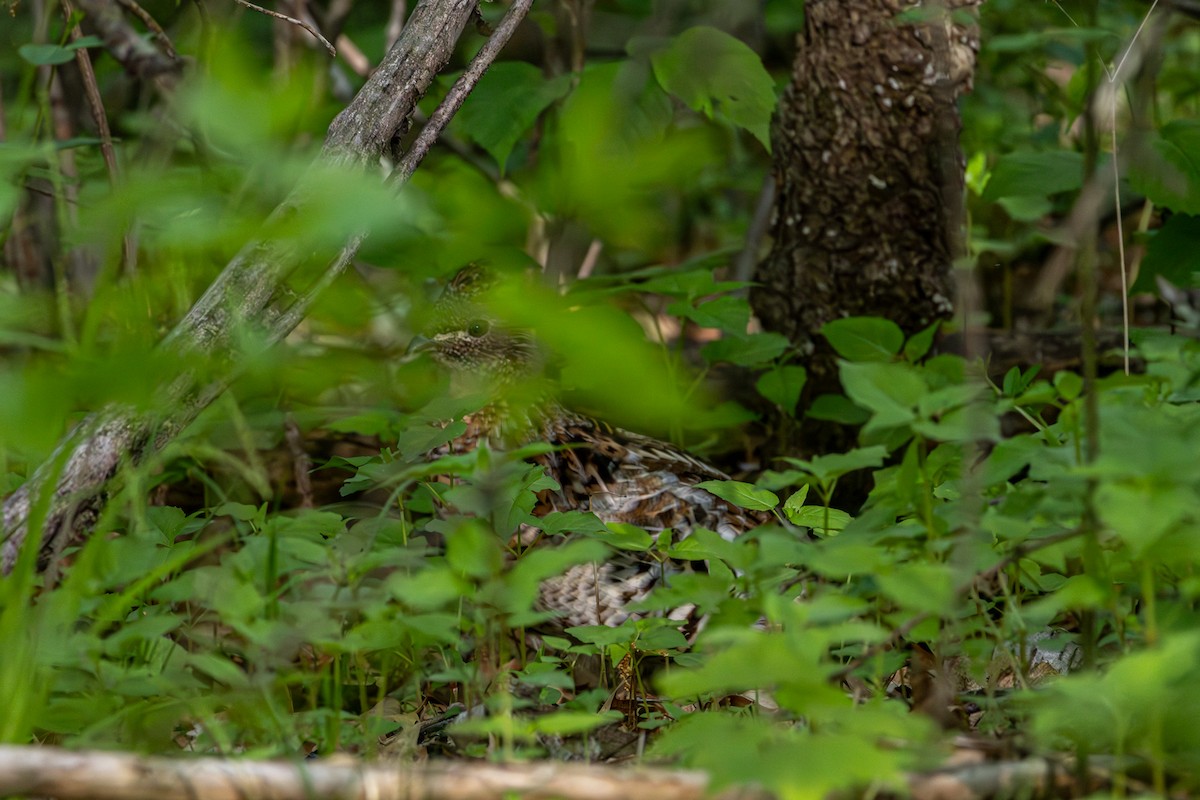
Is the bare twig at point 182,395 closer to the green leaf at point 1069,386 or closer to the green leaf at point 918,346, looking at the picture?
the green leaf at point 1069,386

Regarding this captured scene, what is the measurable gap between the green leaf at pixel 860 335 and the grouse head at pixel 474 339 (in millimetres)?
1018

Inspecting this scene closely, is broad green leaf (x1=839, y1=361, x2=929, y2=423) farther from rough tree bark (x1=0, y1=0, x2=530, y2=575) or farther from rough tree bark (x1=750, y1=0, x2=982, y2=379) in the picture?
rough tree bark (x1=750, y1=0, x2=982, y2=379)

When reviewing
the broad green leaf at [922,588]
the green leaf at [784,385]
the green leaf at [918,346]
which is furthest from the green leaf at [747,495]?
the green leaf at [784,385]

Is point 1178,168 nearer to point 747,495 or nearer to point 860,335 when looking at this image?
point 860,335

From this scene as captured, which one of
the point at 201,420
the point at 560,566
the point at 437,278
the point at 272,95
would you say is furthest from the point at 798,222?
the point at 272,95

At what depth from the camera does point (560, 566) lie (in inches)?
68.2

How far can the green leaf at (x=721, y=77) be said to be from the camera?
3652mm

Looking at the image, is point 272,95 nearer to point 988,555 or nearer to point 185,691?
point 185,691

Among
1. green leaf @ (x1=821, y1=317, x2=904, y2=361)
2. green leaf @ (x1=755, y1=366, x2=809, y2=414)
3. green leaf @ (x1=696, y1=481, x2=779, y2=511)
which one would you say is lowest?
green leaf @ (x1=755, y1=366, x2=809, y2=414)

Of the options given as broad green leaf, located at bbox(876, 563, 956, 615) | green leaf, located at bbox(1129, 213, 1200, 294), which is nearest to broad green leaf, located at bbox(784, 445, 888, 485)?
broad green leaf, located at bbox(876, 563, 956, 615)

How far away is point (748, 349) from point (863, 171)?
0.77 metres

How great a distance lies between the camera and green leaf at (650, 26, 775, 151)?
3652 mm

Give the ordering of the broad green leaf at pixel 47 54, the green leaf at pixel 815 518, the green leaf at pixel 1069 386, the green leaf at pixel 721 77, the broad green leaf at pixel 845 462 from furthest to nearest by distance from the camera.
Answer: the green leaf at pixel 721 77
the broad green leaf at pixel 47 54
the green leaf at pixel 815 518
the green leaf at pixel 1069 386
the broad green leaf at pixel 845 462

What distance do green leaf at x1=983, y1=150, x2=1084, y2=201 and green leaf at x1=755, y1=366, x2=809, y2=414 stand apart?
36.5 inches
